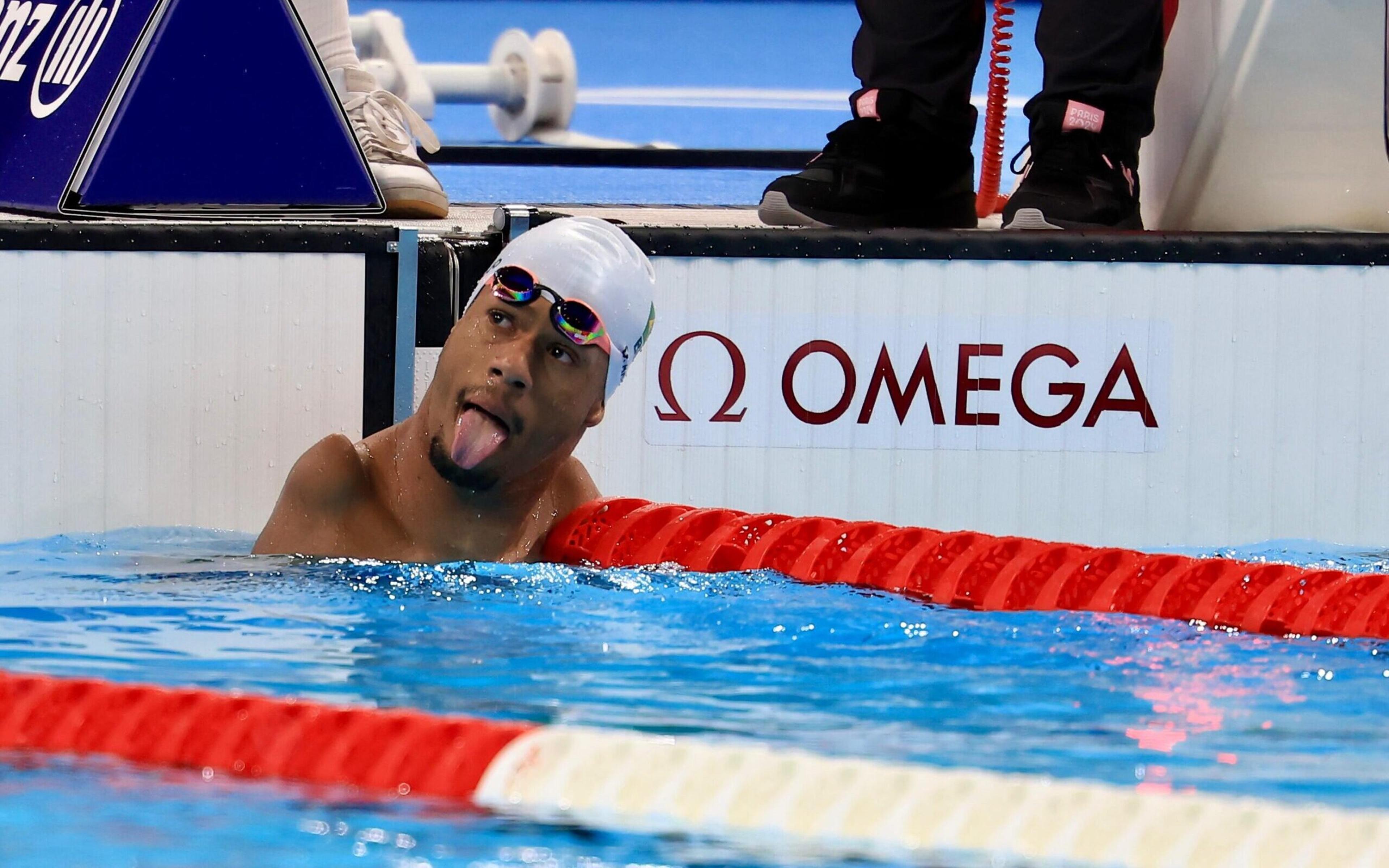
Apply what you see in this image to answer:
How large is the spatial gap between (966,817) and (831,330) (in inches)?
62.9

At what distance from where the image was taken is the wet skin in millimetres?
2262

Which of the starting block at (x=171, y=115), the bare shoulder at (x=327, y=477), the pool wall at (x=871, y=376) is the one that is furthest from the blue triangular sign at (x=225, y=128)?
the bare shoulder at (x=327, y=477)

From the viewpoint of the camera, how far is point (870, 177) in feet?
10.2

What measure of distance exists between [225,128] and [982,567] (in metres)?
1.45

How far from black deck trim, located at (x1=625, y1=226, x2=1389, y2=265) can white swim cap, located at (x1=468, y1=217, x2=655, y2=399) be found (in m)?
0.48

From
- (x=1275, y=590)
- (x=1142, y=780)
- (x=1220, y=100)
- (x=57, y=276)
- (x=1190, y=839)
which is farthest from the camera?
(x=1220, y=100)

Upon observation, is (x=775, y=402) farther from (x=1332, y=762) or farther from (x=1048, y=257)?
(x=1332, y=762)

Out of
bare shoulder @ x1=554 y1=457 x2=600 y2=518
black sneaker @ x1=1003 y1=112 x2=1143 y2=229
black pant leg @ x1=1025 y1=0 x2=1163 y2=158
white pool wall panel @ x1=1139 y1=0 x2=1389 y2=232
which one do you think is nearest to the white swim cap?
bare shoulder @ x1=554 y1=457 x2=600 y2=518

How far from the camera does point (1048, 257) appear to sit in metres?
2.95

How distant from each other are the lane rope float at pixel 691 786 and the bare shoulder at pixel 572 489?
2.75ft

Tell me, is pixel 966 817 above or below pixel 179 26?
below

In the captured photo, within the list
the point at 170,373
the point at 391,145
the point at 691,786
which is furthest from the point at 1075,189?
the point at 691,786

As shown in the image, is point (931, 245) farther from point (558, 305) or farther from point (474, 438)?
point (474, 438)

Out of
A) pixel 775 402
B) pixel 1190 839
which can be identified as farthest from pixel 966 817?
pixel 775 402
